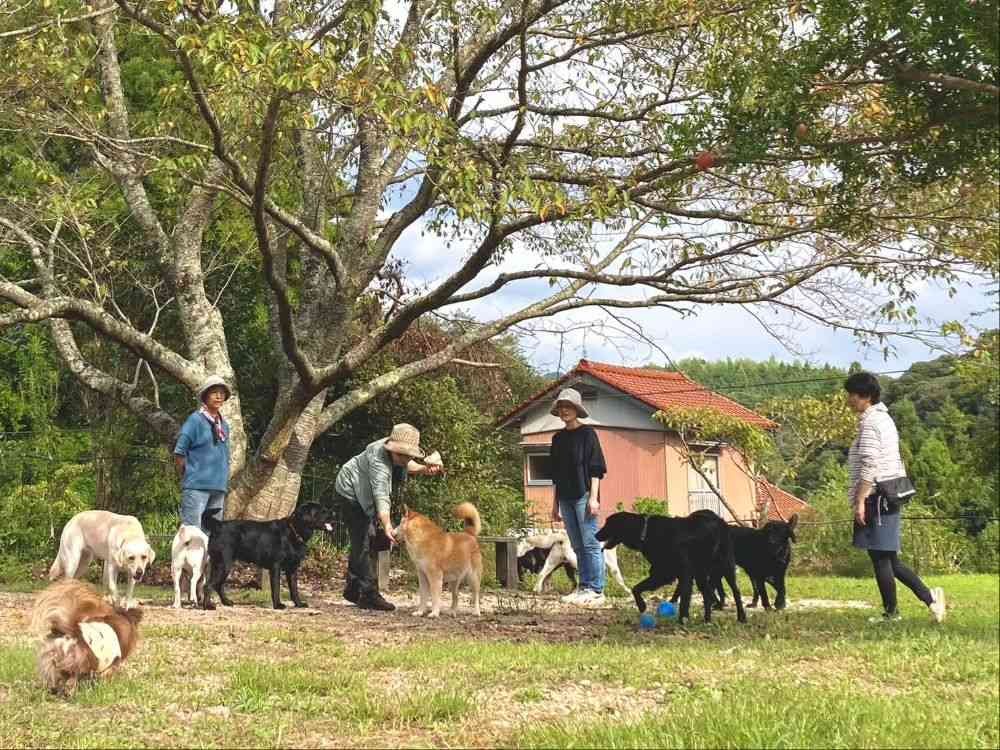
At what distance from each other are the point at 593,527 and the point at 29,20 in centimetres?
919

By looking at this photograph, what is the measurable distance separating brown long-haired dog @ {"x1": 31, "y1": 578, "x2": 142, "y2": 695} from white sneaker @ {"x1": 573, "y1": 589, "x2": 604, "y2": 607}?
19.9ft

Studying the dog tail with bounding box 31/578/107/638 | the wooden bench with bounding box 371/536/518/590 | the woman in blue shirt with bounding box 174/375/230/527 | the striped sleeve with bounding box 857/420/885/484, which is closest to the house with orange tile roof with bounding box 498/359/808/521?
the wooden bench with bounding box 371/536/518/590

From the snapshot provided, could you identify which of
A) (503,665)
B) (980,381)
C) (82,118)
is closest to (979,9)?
(980,381)

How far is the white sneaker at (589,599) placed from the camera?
33.4ft

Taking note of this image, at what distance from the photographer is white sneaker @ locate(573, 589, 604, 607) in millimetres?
10188

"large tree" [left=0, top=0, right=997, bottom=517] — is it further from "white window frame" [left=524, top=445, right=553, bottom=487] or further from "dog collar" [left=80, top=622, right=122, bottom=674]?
"white window frame" [left=524, top=445, right=553, bottom=487]

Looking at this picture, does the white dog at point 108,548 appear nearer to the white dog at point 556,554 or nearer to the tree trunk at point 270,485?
the tree trunk at point 270,485

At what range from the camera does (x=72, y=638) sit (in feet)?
15.3

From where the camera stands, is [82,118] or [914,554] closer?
[82,118]

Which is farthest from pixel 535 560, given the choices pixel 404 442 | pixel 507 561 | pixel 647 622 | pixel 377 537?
pixel 647 622

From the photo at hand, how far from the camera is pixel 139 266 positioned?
608 inches

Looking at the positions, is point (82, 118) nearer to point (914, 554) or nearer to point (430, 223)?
point (430, 223)

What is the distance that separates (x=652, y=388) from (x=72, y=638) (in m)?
26.4

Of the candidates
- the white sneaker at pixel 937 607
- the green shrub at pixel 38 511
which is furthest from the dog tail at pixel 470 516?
the green shrub at pixel 38 511
